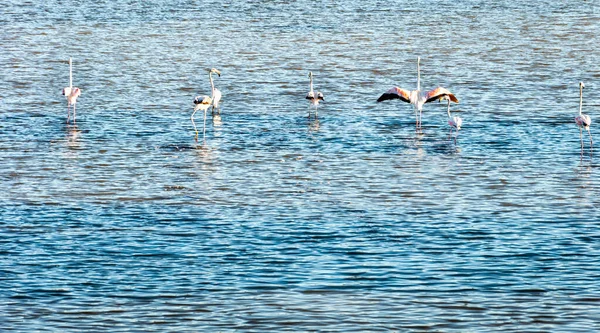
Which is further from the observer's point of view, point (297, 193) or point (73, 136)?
point (73, 136)

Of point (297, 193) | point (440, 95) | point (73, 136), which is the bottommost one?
point (297, 193)

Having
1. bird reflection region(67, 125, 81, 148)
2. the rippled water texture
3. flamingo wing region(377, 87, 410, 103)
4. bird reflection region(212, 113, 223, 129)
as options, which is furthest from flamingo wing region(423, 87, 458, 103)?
bird reflection region(67, 125, 81, 148)

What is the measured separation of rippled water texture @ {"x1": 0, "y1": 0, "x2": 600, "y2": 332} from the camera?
13.4 metres

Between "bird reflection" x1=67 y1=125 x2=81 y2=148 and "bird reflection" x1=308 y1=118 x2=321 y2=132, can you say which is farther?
"bird reflection" x1=308 y1=118 x2=321 y2=132

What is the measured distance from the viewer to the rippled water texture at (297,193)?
44.1ft

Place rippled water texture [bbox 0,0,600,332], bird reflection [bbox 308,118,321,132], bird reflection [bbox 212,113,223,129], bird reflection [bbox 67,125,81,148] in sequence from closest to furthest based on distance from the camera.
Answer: rippled water texture [bbox 0,0,600,332]
bird reflection [bbox 67,125,81,148]
bird reflection [bbox 308,118,321,132]
bird reflection [bbox 212,113,223,129]

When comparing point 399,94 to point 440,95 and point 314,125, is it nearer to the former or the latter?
point 440,95

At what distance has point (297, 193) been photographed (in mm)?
19422

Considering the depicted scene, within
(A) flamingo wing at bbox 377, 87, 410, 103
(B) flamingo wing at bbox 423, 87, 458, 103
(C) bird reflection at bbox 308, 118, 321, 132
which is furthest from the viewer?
(C) bird reflection at bbox 308, 118, 321, 132

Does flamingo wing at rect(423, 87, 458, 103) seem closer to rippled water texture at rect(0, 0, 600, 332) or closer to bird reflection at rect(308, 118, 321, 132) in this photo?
rippled water texture at rect(0, 0, 600, 332)

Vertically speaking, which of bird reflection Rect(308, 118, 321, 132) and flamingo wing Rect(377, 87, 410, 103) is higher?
flamingo wing Rect(377, 87, 410, 103)

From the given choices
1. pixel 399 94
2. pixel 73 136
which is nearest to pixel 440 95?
pixel 399 94

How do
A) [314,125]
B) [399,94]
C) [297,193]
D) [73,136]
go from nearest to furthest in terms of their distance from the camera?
[297,193], [73,136], [399,94], [314,125]

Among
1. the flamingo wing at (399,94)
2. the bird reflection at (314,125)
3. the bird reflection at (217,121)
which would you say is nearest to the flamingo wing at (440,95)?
the flamingo wing at (399,94)
